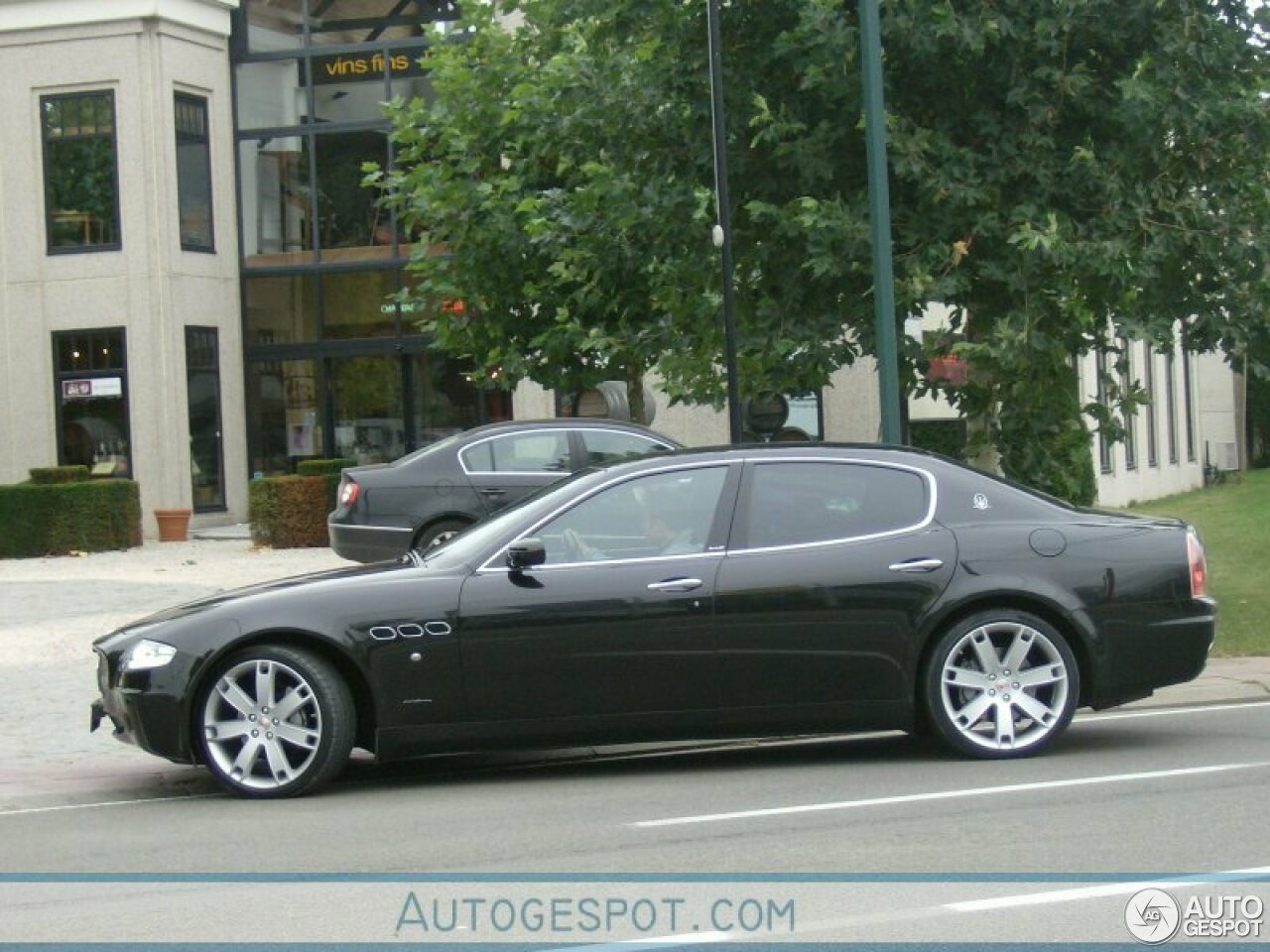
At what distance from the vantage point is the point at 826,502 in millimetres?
9125

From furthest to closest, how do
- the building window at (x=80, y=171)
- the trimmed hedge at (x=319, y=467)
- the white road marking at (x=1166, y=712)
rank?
1. the building window at (x=80, y=171)
2. the trimmed hedge at (x=319, y=467)
3. the white road marking at (x=1166, y=712)

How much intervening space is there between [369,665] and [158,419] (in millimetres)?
21787

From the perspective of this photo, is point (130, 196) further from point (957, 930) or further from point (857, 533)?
point (957, 930)

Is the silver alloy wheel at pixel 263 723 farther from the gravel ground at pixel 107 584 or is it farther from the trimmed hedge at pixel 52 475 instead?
the trimmed hedge at pixel 52 475

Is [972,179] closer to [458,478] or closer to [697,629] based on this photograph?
[458,478]

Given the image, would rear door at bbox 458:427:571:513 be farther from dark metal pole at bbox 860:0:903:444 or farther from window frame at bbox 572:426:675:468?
dark metal pole at bbox 860:0:903:444

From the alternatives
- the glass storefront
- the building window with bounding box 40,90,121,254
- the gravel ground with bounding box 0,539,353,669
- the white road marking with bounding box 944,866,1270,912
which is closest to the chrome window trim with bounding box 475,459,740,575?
the white road marking with bounding box 944,866,1270,912

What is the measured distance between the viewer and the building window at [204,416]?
1187 inches

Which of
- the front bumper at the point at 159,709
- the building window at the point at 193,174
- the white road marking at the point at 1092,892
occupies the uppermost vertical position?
the building window at the point at 193,174

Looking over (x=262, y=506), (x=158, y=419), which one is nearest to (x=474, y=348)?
(x=262, y=506)

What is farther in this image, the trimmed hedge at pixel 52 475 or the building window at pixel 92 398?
the building window at pixel 92 398

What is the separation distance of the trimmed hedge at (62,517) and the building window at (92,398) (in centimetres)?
514

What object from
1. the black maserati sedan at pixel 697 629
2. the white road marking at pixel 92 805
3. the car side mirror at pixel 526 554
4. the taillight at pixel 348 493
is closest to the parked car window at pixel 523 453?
the taillight at pixel 348 493

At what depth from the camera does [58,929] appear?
6254 mm
